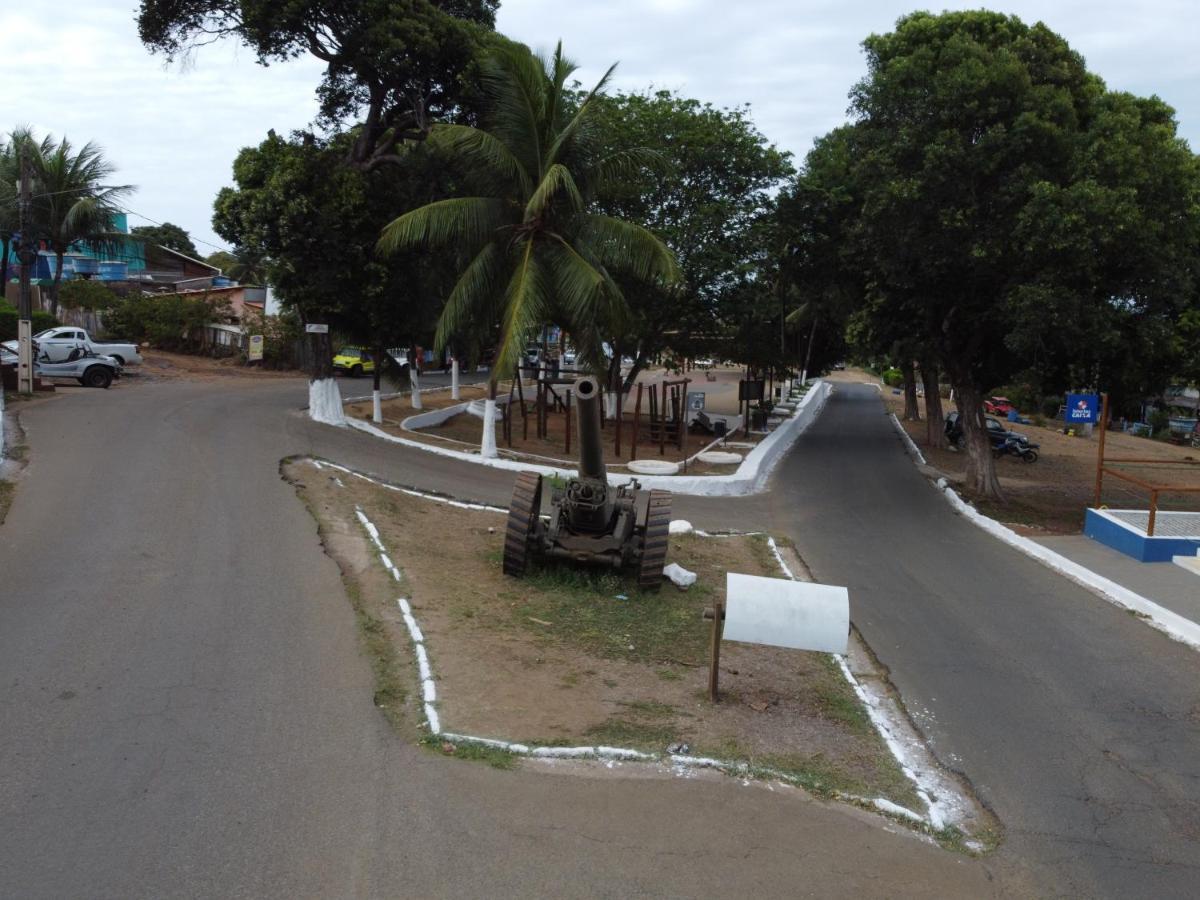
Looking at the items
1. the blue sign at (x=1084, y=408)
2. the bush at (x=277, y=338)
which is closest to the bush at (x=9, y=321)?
the bush at (x=277, y=338)

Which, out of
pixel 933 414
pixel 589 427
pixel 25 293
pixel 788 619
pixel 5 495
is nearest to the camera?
pixel 788 619

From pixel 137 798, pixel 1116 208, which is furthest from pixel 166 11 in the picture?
pixel 137 798

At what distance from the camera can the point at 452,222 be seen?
734 inches

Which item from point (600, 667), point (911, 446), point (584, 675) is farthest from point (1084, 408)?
point (584, 675)

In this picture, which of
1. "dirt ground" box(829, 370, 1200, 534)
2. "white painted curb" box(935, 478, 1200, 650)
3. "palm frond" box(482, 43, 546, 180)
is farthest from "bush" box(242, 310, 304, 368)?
"white painted curb" box(935, 478, 1200, 650)

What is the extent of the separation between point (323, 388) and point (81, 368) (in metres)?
8.81

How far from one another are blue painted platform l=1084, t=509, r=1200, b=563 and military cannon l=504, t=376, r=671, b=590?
28.8ft

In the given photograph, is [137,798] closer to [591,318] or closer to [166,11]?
[591,318]

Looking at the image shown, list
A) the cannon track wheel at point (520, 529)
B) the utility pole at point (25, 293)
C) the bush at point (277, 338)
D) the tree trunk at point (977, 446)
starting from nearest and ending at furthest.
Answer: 1. the cannon track wheel at point (520, 529)
2. the utility pole at point (25, 293)
3. the tree trunk at point (977, 446)
4. the bush at point (277, 338)

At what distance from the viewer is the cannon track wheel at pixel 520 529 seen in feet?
36.4

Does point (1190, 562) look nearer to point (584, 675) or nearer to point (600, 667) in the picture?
point (600, 667)

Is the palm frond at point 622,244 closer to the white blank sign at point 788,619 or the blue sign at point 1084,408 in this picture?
the blue sign at point 1084,408

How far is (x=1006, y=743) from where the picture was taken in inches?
298

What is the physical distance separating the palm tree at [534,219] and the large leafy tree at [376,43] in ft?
8.75
